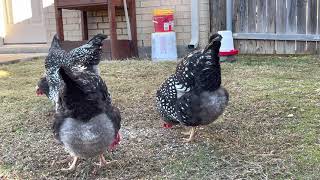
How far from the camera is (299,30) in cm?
829

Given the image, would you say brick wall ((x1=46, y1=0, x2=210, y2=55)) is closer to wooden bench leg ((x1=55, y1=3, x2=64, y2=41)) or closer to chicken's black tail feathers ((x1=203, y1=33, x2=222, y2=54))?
wooden bench leg ((x1=55, y1=3, x2=64, y2=41))

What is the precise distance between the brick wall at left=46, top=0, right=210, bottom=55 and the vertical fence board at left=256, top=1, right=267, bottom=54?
973 millimetres

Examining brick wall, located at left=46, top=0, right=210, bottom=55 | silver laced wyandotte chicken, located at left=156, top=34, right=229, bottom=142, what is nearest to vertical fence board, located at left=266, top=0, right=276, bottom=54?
brick wall, located at left=46, top=0, right=210, bottom=55

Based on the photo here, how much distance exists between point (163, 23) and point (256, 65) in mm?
2030

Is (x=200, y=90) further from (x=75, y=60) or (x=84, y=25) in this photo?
(x=84, y=25)

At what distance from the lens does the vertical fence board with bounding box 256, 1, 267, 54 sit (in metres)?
8.49

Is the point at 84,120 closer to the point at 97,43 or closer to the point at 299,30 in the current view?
the point at 97,43

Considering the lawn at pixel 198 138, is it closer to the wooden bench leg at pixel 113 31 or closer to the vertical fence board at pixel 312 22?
the vertical fence board at pixel 312 22

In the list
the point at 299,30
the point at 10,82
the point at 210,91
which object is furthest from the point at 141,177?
the point at 299,30

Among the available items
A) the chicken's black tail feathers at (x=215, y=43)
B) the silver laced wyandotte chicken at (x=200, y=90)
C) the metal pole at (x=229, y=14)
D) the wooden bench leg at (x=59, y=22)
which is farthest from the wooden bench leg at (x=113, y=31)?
the chicken's black tail feathers at (x=215, y=43)

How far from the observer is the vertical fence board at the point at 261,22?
8.49 metres

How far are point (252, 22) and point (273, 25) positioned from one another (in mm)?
399

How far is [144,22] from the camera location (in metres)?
9.11

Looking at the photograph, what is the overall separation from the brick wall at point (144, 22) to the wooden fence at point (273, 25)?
1.37 ft
